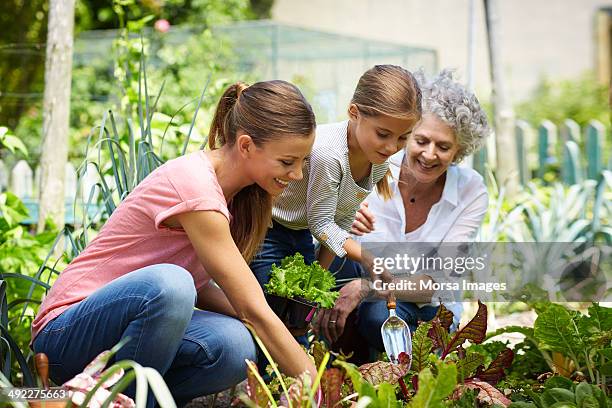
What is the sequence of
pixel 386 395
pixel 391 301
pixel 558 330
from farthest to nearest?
pixel 391 301 → pixel 558 330 → pixel 386 395

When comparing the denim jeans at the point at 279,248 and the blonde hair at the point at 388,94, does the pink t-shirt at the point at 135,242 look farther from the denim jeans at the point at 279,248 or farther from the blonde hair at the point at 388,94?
the blonde hair at the point at 388,94

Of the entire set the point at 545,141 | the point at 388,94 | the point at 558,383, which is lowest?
the point at 545,141

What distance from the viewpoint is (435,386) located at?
1830 millimetres

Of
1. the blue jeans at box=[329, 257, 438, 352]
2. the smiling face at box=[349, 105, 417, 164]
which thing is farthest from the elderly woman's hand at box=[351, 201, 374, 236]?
the smiling face at box=[349, 105, 417, 164]

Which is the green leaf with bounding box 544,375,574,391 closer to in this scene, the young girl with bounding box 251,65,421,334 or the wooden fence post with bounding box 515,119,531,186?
the young girl with bounding box 251,65,421,334

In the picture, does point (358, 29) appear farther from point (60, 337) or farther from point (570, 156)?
point (60, 337)

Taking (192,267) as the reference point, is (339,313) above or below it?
below

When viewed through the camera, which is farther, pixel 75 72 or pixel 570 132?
pixel 75 72

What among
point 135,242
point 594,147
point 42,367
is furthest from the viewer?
point 594,147

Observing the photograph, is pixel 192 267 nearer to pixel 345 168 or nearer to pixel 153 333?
pixel 153 333

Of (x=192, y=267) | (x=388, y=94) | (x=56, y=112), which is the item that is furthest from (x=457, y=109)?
(x=56, y=112)

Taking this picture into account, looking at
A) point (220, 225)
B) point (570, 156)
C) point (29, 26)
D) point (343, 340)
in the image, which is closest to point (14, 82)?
point (29, 26)

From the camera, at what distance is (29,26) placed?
8906 millimetres

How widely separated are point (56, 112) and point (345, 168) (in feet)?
5.84
